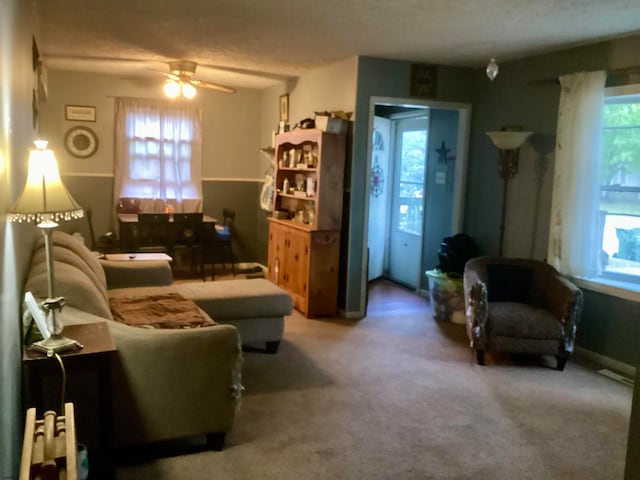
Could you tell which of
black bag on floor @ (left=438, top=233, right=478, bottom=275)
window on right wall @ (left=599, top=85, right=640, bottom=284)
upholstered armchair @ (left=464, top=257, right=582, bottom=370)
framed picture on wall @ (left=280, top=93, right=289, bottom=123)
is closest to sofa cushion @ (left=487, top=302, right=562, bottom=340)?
upholstered armchair @ (left=464, top=257, right=582, bottom=370)

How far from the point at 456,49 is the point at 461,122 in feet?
3.51

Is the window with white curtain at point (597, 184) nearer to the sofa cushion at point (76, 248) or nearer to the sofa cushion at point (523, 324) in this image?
the sofa cushion at point (523, 324)

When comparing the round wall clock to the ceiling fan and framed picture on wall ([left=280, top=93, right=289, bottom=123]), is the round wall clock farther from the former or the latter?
framed picture on wall ([left=280, top=93, right=289, bottom=123])

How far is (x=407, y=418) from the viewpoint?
126 inches

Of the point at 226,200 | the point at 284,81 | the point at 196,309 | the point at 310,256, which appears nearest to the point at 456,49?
the point at 310,256

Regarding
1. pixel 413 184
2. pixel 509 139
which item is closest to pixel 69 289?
pixel 509 139

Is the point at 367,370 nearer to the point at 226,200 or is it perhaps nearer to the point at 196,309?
the point at 196,309

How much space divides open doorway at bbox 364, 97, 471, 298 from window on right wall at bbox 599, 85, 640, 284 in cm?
151

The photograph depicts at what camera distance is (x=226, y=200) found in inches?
298

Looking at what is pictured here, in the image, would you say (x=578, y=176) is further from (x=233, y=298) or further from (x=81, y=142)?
(x=81, y=142)

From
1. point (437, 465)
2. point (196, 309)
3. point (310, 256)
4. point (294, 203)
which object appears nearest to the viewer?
point (437, 465)

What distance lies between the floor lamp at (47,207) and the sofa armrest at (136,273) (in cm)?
209

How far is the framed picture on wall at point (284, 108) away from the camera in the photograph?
661 centimetres

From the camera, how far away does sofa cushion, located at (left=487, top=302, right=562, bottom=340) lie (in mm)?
3965
